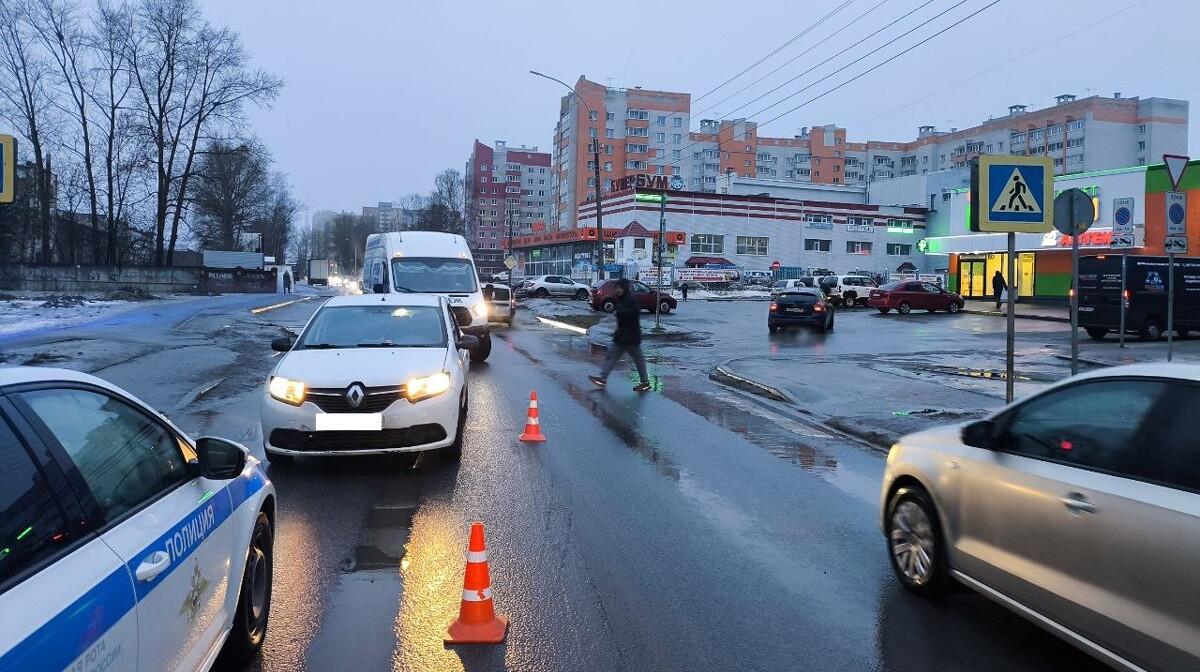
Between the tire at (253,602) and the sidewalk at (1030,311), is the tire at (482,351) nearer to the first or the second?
the tire at (253,602)

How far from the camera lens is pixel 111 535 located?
8.16 feet

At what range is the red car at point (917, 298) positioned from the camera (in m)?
37.1

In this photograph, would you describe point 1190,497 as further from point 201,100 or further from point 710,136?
point 710,136

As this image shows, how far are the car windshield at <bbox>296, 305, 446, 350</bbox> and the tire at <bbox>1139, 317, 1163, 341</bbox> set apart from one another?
20335 mm

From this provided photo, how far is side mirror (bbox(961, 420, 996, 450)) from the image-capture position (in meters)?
4.36

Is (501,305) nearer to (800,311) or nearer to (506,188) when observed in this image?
(800,311)

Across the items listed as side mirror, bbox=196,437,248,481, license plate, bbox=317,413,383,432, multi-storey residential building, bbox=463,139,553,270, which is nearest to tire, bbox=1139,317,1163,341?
license plate, bbox=317,413,383,432

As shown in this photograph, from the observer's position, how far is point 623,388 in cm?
1388

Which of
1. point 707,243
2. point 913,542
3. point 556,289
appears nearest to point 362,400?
point 913,542

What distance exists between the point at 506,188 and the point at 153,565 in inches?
5999

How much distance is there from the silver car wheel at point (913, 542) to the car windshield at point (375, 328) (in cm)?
504

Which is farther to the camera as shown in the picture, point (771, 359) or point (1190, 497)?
point (771, 359)

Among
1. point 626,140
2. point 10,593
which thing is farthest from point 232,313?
point 626,140

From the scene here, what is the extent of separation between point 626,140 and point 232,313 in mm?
84279
